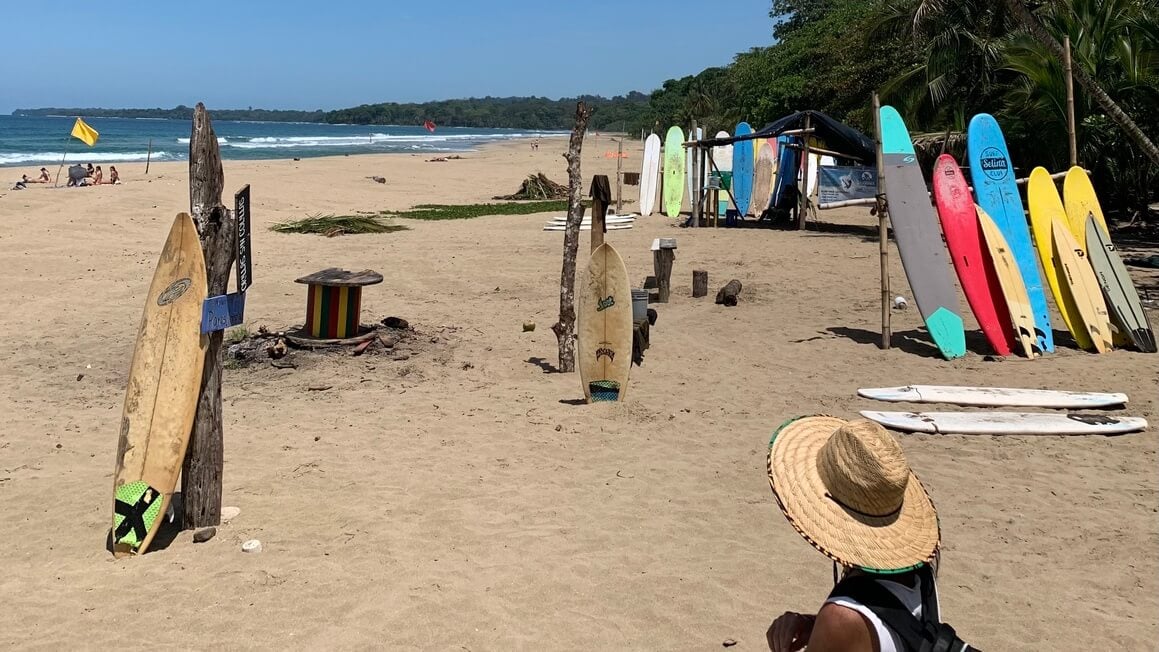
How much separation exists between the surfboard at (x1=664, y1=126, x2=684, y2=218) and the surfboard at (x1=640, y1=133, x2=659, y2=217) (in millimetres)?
299

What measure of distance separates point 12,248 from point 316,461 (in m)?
10.0

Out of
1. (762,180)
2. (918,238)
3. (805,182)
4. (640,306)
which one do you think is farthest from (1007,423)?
(762,180)

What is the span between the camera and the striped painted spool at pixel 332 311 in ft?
26.3

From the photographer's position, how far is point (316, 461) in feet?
18.2

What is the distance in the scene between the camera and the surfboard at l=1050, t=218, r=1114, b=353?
8234mm

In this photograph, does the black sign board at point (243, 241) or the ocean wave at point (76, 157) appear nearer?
the black sign board at point (243, 241)

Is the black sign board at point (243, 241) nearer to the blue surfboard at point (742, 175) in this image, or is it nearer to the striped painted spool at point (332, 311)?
the striped painted spool at point (332, 311)

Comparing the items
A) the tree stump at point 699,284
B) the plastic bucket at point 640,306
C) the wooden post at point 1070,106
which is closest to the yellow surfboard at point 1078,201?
the wooden post at point 1070,106

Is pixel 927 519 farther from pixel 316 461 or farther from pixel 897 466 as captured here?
pixel 316 461

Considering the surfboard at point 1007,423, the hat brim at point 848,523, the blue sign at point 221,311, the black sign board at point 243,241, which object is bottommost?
the surfboard at point 1007,423

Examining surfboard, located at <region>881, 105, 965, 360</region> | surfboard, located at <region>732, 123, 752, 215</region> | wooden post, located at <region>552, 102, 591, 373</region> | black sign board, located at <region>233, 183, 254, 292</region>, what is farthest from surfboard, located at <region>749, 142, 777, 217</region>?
black sign board, located at <region>233, 183, 254, 292</region>

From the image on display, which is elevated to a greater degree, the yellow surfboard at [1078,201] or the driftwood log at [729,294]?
the yellow surfboard at [1078,201]

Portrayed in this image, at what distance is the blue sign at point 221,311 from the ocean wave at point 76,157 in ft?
132

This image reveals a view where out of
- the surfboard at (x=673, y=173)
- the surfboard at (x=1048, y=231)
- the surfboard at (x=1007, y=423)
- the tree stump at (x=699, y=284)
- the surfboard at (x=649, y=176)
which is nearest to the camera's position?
the surfboard at (x=1007, y=423)
